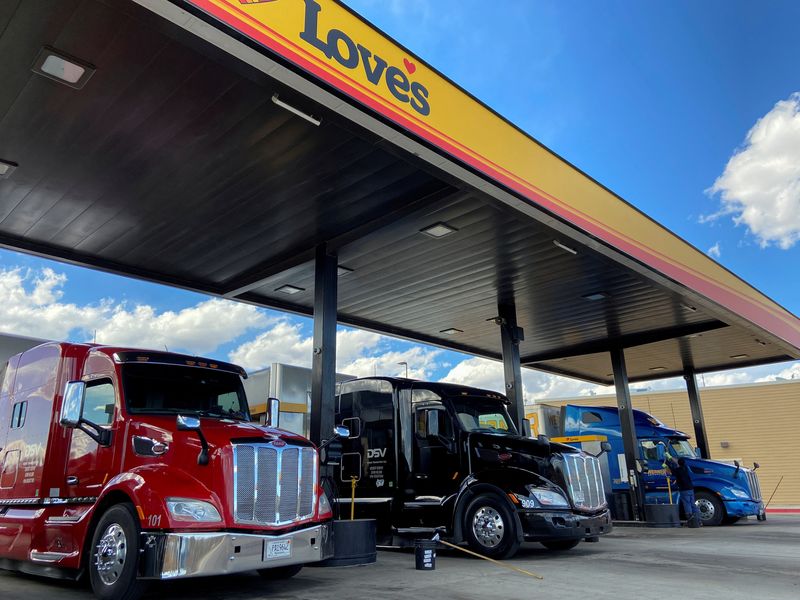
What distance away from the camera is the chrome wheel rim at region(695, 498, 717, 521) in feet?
45.0

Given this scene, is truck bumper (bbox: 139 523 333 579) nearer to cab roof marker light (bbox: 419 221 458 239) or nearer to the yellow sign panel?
the yellow sign panel

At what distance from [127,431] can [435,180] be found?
423 centimetres

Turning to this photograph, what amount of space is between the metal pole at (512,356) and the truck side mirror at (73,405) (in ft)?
25.9

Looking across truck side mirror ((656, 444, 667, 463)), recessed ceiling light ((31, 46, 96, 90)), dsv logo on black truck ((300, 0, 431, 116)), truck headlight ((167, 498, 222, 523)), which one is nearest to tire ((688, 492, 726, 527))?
truck side mirror ((656, 444, 667, 463))

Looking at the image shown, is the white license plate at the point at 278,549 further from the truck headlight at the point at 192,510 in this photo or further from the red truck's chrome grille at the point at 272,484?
the truck headlight at the point at 192,510

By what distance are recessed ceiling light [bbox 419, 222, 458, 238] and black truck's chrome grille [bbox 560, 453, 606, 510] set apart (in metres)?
3.48

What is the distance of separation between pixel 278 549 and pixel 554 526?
13.2 feet

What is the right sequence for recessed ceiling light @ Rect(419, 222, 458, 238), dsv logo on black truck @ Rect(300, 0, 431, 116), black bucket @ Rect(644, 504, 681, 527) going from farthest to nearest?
black bucket @ Rect(644, 504, 681, 527)
recessed ceiling light @ Rect(419, 222, 458, 238)
dsv logo on black truck @ Rect(300, 0, 431, 116)

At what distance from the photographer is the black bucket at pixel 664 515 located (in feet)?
43.3

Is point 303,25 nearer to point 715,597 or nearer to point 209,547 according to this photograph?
point 209,547

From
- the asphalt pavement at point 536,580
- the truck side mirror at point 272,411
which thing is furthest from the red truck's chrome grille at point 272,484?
the truck side mirror at point 272,411

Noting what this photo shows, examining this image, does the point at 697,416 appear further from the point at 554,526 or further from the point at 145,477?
the point at 145,477

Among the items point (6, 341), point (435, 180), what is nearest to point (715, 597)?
point (435, 180)

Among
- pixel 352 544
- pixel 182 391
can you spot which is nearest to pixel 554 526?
pixel 352 544
